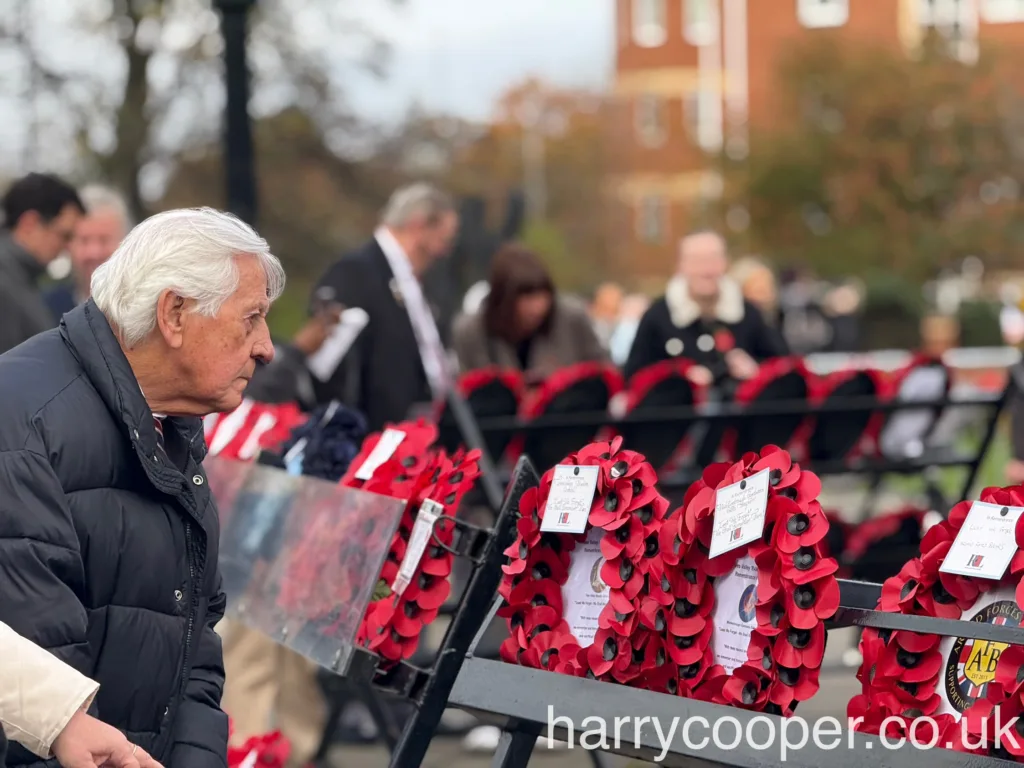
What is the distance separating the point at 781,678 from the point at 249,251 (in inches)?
43.5

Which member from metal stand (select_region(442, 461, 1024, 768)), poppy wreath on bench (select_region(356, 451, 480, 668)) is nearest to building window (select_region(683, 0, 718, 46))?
poppy wreath on bench (select_region(356, 451, 480, 668))

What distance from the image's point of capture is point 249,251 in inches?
106

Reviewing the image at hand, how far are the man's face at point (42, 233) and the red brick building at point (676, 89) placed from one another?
49.5m

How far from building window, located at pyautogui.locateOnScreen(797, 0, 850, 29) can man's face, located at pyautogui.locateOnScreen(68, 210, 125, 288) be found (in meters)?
51.8

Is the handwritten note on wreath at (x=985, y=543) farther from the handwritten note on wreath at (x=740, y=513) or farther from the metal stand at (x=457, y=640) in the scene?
the metal stand at (x=457, y=640)

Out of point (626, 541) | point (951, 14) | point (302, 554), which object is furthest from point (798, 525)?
point (951, 14)

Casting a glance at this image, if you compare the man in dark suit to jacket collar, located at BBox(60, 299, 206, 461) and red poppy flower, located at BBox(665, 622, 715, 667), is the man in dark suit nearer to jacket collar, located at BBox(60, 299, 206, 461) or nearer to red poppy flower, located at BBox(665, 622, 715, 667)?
red poppy flower, located at BBox(665, 622, 715, 667)

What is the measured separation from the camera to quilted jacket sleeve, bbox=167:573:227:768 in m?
2.76

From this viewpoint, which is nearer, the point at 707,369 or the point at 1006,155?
the point at 707,369

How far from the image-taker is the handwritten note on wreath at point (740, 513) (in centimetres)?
264

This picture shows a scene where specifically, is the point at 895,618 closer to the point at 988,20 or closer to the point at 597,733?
the point at 597,733

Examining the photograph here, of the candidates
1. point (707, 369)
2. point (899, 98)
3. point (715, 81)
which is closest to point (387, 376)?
point (707, 369)

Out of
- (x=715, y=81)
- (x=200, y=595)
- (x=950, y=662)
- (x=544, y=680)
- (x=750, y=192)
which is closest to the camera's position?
(x=950, y=662)

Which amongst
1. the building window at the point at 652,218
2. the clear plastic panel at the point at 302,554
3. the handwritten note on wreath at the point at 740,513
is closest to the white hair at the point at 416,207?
the clear plastic panel at the point at 302,554
